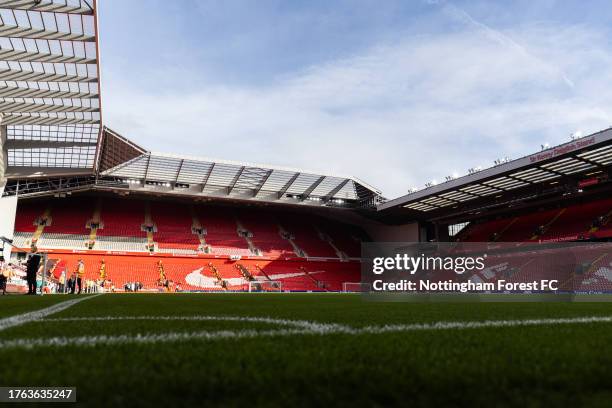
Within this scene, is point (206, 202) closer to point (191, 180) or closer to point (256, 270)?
point (191, 180)

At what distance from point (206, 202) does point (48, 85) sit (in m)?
22.0

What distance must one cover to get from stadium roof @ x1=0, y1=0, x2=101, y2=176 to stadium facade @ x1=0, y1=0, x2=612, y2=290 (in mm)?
75

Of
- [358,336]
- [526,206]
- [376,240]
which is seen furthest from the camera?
[376,240]

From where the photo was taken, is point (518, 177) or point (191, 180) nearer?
point (518, 177)

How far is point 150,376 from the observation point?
1754 millimetres

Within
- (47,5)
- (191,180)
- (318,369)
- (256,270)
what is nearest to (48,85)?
(47,5)

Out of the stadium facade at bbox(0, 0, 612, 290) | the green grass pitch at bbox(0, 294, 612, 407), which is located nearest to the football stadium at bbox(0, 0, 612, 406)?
the green grass pitch at bbox(0, 294, 612, 407)

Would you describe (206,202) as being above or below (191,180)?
below

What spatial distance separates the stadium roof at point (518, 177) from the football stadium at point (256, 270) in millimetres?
167

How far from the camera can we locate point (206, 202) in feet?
138

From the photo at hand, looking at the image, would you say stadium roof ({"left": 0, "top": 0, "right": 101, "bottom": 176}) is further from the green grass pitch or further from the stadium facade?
the green grass pitch

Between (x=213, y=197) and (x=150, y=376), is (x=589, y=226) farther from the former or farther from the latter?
(x=150, y=376)

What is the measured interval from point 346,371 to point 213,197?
36402 mm

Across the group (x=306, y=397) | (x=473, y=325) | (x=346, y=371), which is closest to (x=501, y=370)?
(x=346, y=371)
